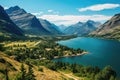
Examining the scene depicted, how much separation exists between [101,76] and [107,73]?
9.63 metres

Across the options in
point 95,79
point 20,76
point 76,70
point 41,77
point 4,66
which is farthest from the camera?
point 76,70

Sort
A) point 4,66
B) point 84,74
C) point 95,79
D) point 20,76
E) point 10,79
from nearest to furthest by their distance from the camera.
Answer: point 20,76
point 10,79
point 4,66
point 95,79
point 84,74

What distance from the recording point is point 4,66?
354 ft

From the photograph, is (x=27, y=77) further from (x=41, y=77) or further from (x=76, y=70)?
(x=76, y=70)

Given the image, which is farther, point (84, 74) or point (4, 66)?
point (84, 74)

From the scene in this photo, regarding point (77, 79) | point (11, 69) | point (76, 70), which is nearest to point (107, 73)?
point (77, 79)

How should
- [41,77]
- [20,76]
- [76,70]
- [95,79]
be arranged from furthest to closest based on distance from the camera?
[76,70] < [95,79] < [41,77] < [20,76]

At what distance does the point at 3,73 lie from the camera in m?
95.6

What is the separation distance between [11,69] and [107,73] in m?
76.8

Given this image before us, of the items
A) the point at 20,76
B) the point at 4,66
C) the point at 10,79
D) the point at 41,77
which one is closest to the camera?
the point at 20,76

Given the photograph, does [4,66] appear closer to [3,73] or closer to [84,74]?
[3,73]

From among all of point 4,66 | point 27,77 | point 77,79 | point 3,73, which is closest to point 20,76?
point 27,77

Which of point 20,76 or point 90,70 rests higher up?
point 20,76

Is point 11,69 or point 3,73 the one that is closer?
point 3,73
